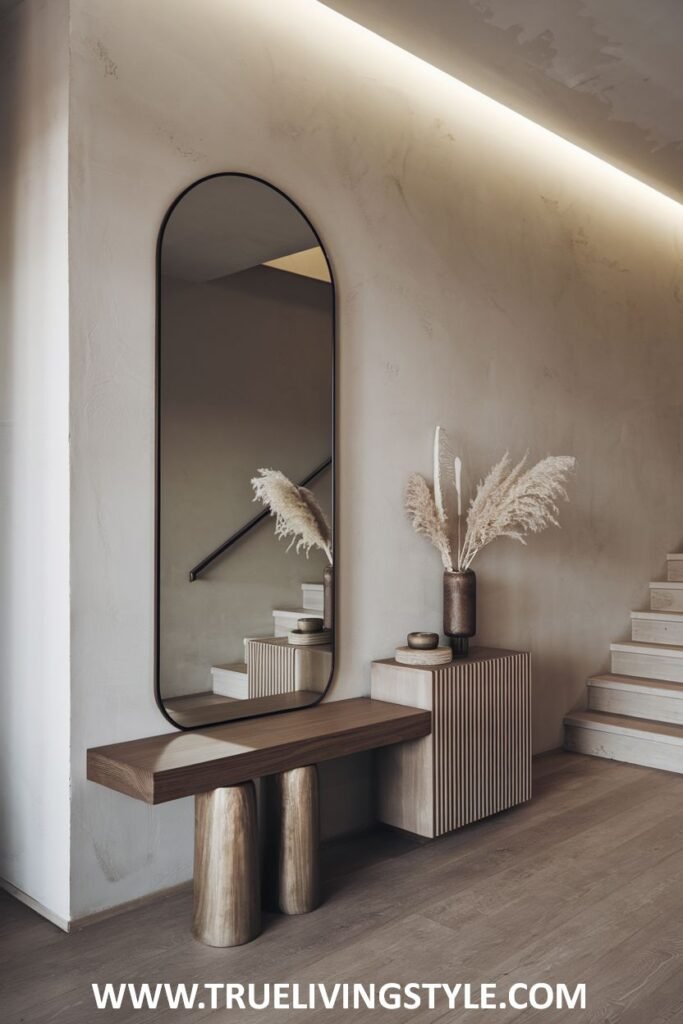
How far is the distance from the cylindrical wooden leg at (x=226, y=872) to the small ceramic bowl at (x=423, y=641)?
109 cm

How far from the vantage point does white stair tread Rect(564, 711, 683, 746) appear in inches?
161

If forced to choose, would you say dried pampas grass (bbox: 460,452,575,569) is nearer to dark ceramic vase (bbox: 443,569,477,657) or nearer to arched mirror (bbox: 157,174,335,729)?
dark ceramic vase (bbox: 443,569,477,657)

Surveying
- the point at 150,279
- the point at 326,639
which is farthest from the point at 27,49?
the point at 326,639

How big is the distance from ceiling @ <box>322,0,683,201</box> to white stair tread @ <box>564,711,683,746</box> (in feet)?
9.47

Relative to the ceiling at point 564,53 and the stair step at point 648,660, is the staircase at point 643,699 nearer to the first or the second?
the stair step at point 648,660

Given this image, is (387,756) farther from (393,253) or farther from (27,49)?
(27,49)

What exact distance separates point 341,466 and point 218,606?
0.78 m

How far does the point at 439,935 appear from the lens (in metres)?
2.46

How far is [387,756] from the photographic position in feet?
10.8

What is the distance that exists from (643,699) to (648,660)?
0.34 metres

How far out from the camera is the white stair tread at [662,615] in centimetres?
485

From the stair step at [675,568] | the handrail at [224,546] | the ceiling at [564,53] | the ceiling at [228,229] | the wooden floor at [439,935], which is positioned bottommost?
Result: the wooden floor at [439,935]

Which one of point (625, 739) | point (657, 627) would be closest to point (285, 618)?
point (625, 739)

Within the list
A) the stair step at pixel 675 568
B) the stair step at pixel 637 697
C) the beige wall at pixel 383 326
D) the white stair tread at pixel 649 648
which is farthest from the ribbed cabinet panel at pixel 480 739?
the stair step at pixel 675 568
